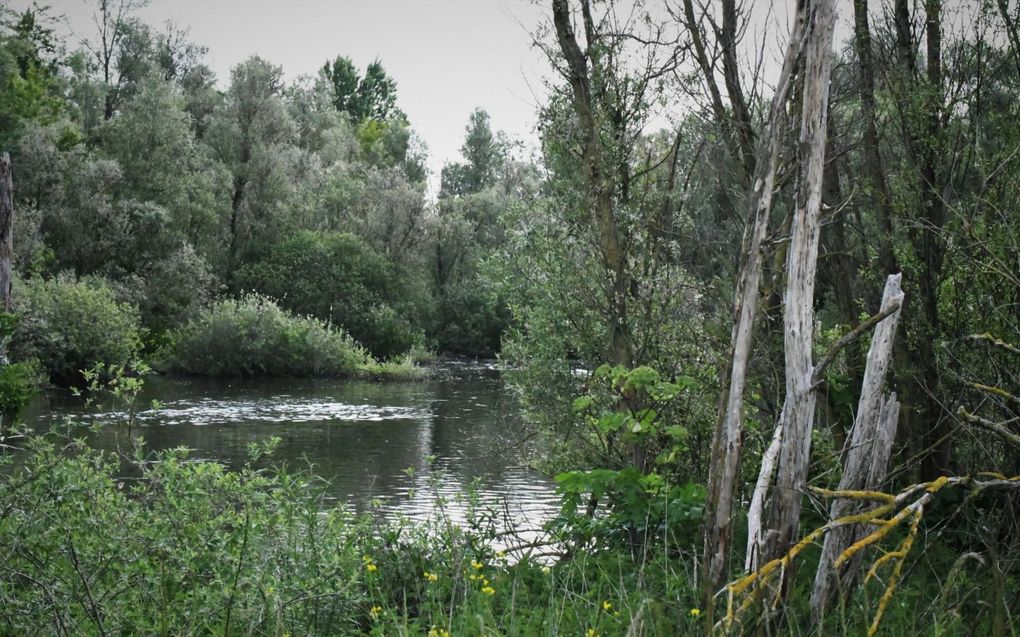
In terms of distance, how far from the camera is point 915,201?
577 cm

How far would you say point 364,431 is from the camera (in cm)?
1805

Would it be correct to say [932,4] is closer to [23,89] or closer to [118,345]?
[118,345]

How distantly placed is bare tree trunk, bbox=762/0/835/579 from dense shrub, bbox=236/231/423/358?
32251mm

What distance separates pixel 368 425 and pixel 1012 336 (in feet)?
49.9

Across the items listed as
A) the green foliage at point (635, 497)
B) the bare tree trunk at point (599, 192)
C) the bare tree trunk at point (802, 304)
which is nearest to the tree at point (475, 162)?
the bare tree trunk at point (599, 192)

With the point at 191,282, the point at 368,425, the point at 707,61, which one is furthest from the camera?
the point at 191,282

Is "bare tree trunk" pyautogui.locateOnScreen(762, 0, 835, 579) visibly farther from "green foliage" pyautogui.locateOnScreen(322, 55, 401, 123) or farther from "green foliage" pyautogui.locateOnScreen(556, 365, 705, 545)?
"green foliage" pyautogui.locateOnScreen(322, 55, 401, 123)

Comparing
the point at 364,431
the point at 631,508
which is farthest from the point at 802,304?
the point at 364,431

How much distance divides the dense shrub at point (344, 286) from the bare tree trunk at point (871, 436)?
106 feet

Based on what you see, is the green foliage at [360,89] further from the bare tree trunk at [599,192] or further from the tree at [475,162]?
the bare tree trunk at [599,192]

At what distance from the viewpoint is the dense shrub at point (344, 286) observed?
117 ft

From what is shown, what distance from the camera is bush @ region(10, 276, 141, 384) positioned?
22.8m

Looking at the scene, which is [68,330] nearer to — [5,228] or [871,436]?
[5,228]

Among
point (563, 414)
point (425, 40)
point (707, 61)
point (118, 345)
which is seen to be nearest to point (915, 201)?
point (707, 61)
